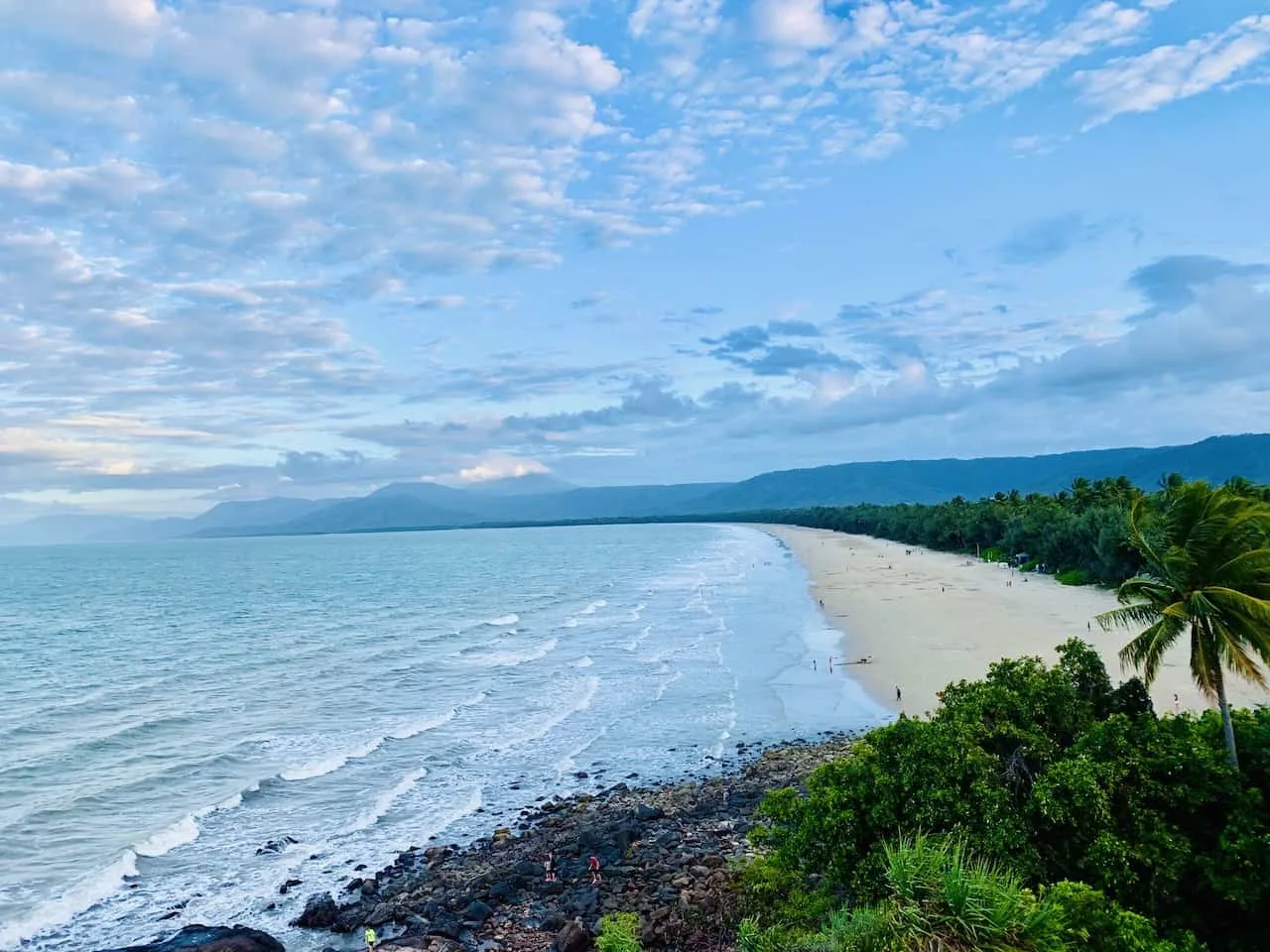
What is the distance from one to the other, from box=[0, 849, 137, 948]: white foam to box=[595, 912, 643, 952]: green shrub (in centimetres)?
1285

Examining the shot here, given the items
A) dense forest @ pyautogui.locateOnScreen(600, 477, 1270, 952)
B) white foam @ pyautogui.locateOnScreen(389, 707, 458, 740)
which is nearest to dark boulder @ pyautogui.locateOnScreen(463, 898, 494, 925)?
dense forest @ pyautogui.locateOnScreen(600, 477, 1270, 952)

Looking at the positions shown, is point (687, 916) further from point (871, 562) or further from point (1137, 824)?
point (871, 562)

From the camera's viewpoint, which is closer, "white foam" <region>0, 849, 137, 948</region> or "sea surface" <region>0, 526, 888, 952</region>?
"white foam" <region>0, 849, 137, 948</region>

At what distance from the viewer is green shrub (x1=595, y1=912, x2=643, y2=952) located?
1373 cm

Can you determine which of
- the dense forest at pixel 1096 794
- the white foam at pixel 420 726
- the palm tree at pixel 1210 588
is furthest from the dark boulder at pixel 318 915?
the palm tree at pixel 1210 588

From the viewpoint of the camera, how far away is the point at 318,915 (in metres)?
18.4

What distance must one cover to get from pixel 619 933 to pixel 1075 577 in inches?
2400

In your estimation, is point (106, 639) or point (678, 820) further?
point (106, 639)

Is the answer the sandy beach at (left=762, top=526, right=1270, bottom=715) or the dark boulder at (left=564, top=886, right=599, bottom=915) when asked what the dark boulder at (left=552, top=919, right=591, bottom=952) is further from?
the sandy beach at (left=762, top=526, right=1270, bottom=715)

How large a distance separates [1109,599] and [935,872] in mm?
51881

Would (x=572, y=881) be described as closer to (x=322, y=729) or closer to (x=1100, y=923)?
(x=1100, y=923)

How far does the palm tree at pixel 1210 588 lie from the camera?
14.6 m

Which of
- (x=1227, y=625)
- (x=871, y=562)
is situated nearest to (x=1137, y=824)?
(x=1227, y=625)

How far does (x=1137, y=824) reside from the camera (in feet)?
43.3
